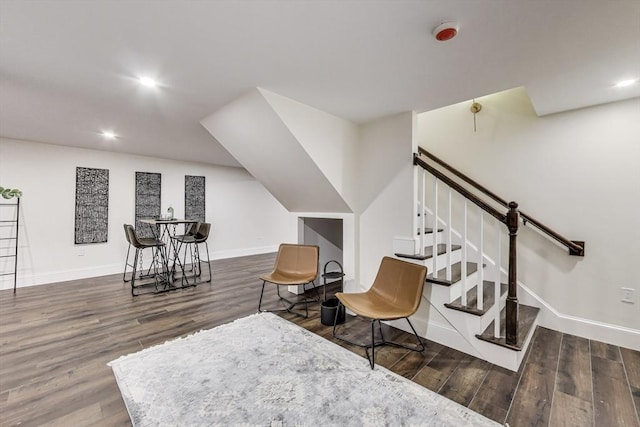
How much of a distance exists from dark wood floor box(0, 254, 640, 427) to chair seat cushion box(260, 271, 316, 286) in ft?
1.39

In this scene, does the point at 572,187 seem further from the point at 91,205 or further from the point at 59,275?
the point at 59,275

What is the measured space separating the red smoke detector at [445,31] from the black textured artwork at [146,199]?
563cm

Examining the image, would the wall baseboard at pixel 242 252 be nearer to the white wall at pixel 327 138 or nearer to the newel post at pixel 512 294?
the white wall at pixel 327 138

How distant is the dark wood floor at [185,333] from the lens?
1.58m

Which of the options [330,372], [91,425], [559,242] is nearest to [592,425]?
[330,372]

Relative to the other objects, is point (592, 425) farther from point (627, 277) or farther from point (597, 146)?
point (597, 146)

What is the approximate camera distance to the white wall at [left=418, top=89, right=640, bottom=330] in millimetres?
2367

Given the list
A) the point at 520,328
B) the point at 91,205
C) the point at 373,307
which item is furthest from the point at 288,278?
the point at 91,205

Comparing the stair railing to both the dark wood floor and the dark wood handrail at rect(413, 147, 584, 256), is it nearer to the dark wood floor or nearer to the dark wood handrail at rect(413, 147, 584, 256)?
the dark wood handrail at rect(413, 147, 584, 256)

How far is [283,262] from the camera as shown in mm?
3408

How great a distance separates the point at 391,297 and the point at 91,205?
5338 millimetres

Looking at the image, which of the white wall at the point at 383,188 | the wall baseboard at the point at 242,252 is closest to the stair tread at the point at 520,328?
the white wall at the point at 383,188

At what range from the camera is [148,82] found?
216cm

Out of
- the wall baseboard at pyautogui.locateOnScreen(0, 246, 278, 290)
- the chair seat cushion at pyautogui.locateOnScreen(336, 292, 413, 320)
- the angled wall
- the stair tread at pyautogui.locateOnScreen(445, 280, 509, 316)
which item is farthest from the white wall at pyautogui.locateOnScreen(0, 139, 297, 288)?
the stair tread at pyautogui.locateOnScreen(445, 280, 509, 316)
